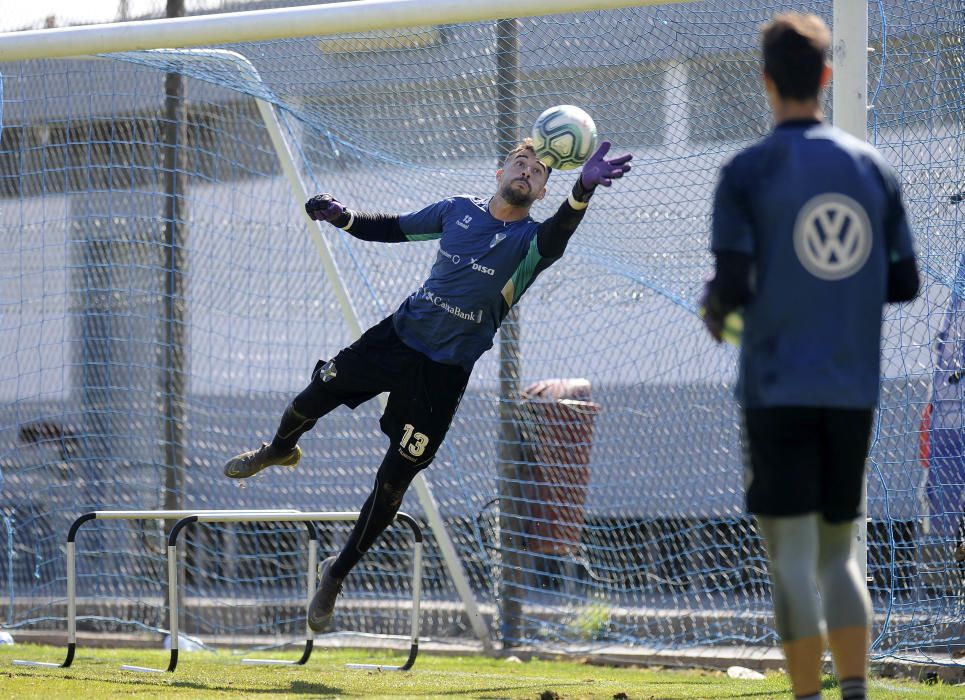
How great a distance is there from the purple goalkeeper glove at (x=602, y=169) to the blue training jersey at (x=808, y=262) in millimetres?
1567

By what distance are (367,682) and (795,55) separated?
3.81 m

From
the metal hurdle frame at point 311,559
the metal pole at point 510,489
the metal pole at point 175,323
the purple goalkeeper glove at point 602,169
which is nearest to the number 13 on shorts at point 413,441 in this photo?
the metal hurdle frame at point 311,559

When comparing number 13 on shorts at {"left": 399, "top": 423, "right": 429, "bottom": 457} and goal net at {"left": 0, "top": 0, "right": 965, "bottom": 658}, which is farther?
goal net at {"left": 0, "top": 0, "right": 965, "bottom": 658}

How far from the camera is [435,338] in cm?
558

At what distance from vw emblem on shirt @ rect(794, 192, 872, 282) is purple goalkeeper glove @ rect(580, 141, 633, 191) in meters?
1.64

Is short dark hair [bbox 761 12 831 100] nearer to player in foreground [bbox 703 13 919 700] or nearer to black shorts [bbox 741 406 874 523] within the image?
player in foreground [bbox 703 13 919 700]

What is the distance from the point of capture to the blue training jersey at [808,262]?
121 inches

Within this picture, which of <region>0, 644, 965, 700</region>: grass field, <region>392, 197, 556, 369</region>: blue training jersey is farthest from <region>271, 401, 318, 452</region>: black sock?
<region>0, 644, 965, 700</region>: grass field

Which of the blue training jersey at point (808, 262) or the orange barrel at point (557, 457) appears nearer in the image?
the blue training jersey at point (808, 262)

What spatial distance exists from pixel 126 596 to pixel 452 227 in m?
4.88

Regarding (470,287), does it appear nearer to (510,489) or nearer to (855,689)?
(510,489)

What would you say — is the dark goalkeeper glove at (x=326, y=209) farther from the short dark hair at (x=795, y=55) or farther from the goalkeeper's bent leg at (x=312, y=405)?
the short dark hair at (x=795, y=55)

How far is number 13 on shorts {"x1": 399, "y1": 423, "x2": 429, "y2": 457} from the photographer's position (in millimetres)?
5504

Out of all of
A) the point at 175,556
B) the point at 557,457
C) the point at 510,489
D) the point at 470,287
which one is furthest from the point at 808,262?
the point at 510,489
